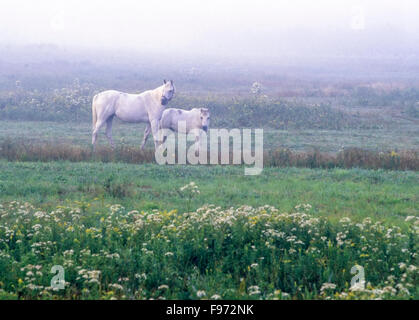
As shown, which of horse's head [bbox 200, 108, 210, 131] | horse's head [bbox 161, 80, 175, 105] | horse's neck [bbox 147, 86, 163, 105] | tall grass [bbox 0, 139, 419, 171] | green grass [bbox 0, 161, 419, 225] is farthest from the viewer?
horse's neck [bbox 147, 86, 163, 105]

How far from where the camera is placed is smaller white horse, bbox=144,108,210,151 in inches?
675

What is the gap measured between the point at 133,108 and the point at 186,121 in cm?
188

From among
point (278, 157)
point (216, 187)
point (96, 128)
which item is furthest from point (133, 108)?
point (216, 187)

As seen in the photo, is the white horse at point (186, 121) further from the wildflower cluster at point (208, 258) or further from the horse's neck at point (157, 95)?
the wildflower cluster at point (208, 258)

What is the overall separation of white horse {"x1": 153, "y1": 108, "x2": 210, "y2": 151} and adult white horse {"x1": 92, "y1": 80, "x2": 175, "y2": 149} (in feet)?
1.03

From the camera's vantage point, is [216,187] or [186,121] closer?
[216,187]

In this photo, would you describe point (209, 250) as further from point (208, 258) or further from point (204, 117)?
point (204, 117)

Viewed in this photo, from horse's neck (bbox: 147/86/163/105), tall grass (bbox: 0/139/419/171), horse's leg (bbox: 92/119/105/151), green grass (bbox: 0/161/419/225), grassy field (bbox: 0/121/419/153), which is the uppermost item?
horse's neck (bbox: 147/86/163/105)

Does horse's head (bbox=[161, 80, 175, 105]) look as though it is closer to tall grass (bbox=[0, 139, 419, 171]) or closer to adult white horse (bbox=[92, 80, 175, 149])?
adult white horse (bbox=[92, 80, 175, 149])

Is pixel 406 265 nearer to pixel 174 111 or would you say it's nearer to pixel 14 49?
pixel 174 111

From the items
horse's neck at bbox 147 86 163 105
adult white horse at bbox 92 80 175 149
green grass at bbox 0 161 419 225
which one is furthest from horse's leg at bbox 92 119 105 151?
green grass at bbox 0 161 419 225

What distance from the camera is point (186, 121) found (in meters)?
17.4

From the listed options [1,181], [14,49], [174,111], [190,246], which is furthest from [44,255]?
[14,49]

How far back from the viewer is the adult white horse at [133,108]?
57.1 feet
